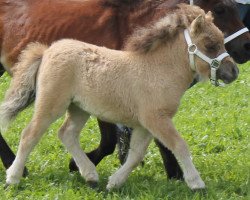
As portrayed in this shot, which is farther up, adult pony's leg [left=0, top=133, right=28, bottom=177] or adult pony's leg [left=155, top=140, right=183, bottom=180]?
adult pony's leg [left=155, top=140, right=183, bottom=180]

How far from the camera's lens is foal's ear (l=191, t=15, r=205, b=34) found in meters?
5.31

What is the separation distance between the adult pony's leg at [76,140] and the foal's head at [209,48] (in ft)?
3.48

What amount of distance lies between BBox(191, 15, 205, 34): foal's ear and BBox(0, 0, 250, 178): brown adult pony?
742 mm

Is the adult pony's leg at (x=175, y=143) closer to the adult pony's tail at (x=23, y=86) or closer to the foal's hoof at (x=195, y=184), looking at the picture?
the foal's hoof at (x=195, y=184)

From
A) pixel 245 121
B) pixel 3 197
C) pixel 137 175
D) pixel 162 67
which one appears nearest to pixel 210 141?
pixel 245 121

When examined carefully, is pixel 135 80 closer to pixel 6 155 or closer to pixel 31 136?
pixel 31 136

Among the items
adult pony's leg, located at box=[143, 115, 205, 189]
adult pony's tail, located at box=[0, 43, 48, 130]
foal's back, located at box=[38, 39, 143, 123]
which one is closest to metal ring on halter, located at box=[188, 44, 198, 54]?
foal's back, located at box=[38, 39, 143, 123]

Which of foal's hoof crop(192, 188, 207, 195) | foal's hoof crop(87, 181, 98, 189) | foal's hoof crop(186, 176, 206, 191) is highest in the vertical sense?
foal's hoof crop(186, 176, 206, 191)

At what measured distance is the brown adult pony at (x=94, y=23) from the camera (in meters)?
6.14

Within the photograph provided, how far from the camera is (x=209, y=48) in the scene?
541 centimetres

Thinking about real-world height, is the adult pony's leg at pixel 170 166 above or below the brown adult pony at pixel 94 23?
Answer: below

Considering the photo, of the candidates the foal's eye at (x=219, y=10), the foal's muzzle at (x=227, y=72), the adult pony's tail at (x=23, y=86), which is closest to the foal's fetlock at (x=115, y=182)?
the adult pony's tail at (x=23, y=86)


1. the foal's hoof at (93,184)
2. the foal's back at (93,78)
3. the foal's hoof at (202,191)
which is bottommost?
the foal's hoof at (93,184)

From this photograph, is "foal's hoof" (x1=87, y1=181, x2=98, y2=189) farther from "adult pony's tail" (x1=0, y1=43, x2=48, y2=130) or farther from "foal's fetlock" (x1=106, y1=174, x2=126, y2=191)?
"adult pony's tail" (x1=0, y1=43, x2=48, y2=130)
